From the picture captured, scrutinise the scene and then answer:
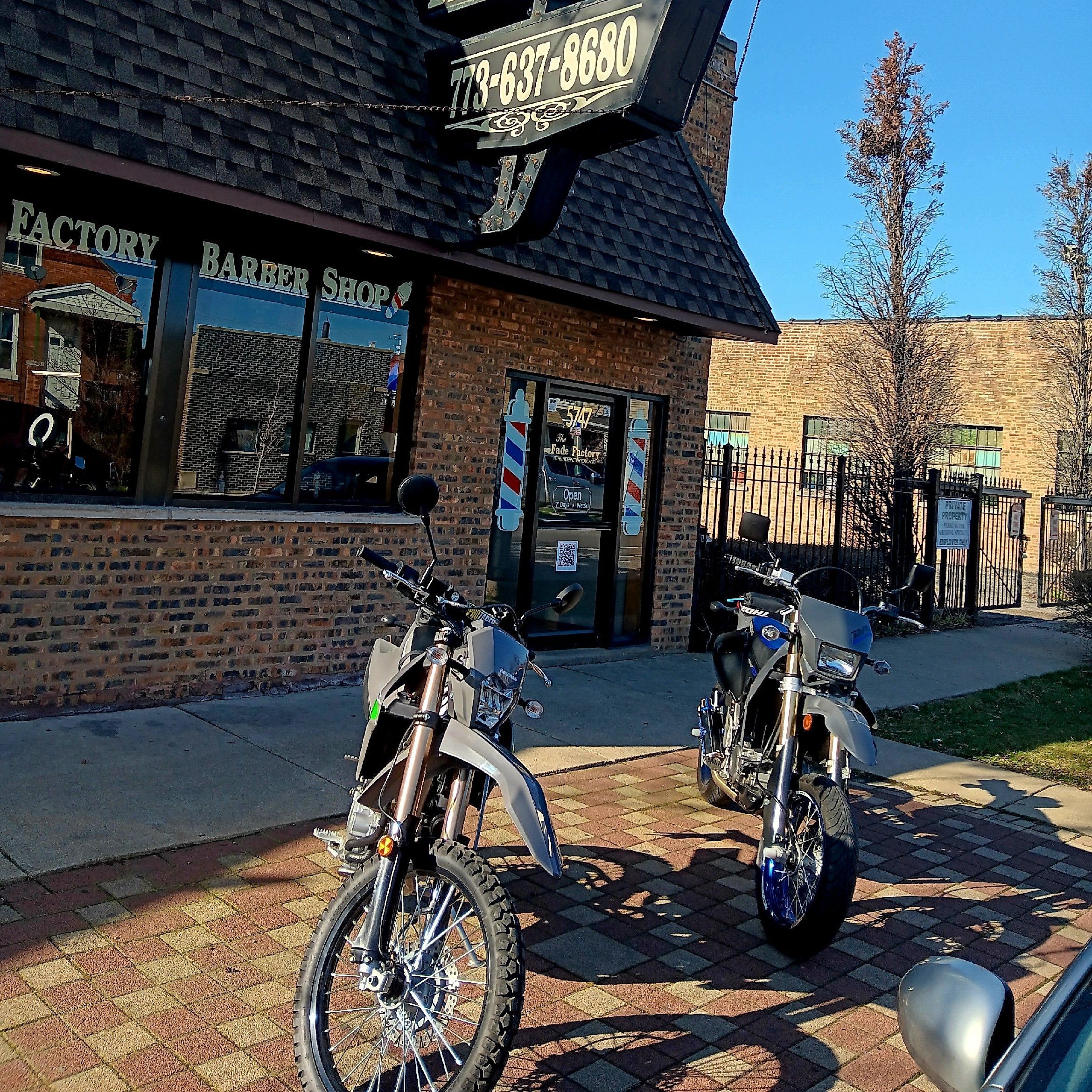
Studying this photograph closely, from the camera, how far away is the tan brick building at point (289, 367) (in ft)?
20.6

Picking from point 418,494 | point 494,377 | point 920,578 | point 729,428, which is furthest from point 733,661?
point 729,428

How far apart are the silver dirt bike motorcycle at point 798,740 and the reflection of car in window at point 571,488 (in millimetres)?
4245

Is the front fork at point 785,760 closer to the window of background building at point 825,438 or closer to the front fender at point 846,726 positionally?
the front fender at point 846,726

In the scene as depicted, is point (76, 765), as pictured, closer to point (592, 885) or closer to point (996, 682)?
point (592, 885)

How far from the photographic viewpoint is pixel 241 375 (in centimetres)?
727

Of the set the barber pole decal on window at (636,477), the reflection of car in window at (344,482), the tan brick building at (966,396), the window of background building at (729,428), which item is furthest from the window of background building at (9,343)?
the window of background building at (729,428)

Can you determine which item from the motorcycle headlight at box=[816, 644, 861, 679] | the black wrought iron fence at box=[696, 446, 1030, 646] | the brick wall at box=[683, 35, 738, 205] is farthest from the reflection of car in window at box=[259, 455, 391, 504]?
the brick wall at box=[683, 35, 738, 205]

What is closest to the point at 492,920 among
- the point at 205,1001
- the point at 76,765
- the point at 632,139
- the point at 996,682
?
the point at 205,1001

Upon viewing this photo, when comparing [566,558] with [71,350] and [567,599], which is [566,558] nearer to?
[71,350]

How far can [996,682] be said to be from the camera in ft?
35.0

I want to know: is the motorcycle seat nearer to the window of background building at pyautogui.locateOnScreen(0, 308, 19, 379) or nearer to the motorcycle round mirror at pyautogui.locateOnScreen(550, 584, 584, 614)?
the motorcycle round mirror at pyautogui.locateOnScreen(550, 584, 584, 614)

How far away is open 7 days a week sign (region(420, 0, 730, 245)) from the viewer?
250 inches

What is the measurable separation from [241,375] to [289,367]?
38cm

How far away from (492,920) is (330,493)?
17.8ft
